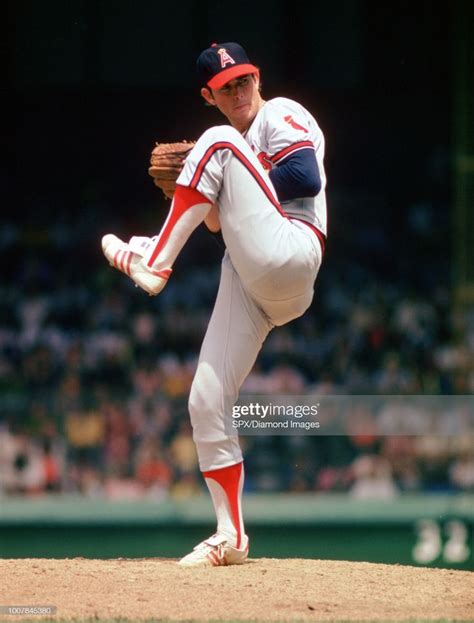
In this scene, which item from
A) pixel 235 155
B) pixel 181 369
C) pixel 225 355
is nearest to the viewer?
pixel 235 155

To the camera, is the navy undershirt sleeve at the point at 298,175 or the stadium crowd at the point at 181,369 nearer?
the navy undershirt sleeve at the point at 298,175

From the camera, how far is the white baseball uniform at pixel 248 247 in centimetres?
351

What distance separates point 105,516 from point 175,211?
350 centimetres

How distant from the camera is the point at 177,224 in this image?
11.7 feet

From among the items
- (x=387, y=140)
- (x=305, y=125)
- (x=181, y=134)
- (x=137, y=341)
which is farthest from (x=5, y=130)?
(x=305, y=125)

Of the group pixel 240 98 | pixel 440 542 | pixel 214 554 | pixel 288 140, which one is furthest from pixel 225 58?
pixel 440 542

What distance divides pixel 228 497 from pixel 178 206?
→ 0.93m

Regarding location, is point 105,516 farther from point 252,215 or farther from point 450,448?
point 252,215

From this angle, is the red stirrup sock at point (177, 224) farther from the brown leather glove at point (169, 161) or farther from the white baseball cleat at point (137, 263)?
the brown leather glove at point (169, 161)

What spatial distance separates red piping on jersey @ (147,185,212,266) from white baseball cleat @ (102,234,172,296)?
0.02 m

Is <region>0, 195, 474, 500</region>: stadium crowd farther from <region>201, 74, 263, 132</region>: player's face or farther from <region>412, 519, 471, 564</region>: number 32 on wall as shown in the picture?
<region>201, 74, 263, 132</region>: player's face

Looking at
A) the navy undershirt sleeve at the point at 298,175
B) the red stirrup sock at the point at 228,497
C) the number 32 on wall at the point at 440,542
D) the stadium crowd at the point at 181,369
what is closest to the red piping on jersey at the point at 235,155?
the navy undershirt sleeve at the point at 298,175

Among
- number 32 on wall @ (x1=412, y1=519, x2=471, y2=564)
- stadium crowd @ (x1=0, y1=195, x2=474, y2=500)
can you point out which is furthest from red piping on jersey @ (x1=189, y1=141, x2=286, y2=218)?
number 32 on wall @ (x1=412, y1=519, x2=471, y2=564)

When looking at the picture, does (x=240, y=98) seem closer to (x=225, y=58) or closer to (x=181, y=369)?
(x=225, y=58)
